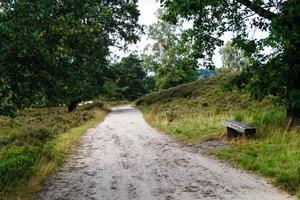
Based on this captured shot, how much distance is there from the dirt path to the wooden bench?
2.04 meters

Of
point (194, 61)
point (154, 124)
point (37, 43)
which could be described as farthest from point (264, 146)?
point (154, 124)

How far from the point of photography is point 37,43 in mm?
8320

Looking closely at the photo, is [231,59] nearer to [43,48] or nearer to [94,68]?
[94,68]

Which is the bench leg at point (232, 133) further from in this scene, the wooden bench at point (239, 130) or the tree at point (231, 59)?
the tree at point (231, 59)

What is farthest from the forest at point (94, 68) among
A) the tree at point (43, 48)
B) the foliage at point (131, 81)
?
the foliage at point (131, 81)

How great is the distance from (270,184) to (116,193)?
11.2ft

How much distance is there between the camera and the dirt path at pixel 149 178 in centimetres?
880

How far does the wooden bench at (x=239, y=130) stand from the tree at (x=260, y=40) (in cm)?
168

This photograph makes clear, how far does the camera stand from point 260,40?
48.2ft

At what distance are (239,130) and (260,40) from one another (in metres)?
3.23

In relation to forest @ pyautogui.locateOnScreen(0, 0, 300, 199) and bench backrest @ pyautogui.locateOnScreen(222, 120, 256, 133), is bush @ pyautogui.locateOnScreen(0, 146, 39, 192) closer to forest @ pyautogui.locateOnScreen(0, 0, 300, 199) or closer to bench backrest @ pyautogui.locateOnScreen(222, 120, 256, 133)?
forest @ pyautogui.locateOnScreen(0, 0, 300, 199)

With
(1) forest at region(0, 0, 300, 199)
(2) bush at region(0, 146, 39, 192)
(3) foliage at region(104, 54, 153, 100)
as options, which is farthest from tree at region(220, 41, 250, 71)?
(2) bush at region(0, 146, 39, 192)

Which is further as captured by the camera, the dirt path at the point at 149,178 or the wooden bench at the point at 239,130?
the wooden bench at the point at 239,130

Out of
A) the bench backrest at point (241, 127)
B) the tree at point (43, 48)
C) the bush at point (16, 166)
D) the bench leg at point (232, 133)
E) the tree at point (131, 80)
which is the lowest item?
the bush at point (16, 166)
